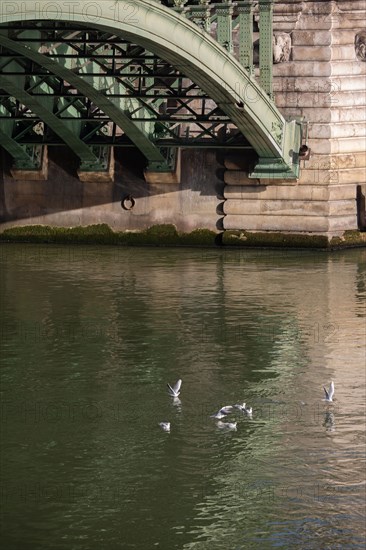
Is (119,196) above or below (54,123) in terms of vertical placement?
below

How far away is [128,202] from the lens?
4347 centimetres

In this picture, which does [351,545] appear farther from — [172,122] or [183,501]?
[172,122]

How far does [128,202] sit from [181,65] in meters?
7.65

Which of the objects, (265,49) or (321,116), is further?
(321,116)

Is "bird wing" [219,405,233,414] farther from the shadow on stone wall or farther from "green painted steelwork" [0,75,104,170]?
the shadow on stone wall

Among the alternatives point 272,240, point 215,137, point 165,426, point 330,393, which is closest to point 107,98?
point 215,137

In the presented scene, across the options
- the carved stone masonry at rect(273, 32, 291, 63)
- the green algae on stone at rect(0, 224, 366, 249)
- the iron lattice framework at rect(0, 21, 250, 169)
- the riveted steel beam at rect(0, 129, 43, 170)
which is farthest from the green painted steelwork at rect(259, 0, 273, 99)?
the riveted steel beam at rect(0, 129, 43, 170)

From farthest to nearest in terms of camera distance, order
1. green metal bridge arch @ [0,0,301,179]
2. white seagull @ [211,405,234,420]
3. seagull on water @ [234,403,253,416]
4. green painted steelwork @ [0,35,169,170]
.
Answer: green painted steelwork @ [0,35,169,170] → green metal bridge arch @ [0,0,301,179] → seagull on water @ [234,403,253,416] → white seagull @ [211,405,234,420]

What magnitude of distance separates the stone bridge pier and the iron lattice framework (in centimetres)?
6

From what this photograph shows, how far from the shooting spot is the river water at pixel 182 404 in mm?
20422

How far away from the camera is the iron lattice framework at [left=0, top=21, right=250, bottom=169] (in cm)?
Result: 3700

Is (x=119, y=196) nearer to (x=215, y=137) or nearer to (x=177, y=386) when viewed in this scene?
(x=215, y=137)

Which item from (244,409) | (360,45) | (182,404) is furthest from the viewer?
(360,45)

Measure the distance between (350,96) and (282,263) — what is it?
466cm
